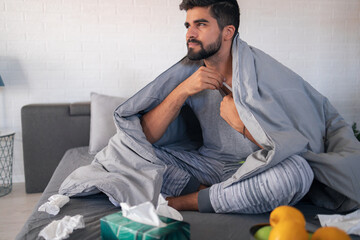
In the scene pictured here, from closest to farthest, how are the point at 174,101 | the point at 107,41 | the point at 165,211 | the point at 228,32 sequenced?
1. the point at 165,211
2. the point at 174,101
3. the point at 228,32
4. the point at 107,41

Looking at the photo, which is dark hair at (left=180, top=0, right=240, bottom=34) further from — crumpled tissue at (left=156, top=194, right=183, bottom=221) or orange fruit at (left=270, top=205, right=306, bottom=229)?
orange fruit at (left=270, top=205, right=306, bottom=229)

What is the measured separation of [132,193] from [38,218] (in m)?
0.35

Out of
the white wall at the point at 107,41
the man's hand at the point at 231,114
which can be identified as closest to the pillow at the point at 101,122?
the white wall at the point at 107,41

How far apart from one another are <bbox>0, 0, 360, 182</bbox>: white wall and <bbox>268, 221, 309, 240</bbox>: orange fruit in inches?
96.3

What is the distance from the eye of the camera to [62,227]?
1140 mm

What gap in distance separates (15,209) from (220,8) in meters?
1.88

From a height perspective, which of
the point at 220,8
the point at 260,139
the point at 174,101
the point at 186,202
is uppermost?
the point at 220,8

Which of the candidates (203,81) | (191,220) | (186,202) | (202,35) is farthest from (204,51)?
(191,220)

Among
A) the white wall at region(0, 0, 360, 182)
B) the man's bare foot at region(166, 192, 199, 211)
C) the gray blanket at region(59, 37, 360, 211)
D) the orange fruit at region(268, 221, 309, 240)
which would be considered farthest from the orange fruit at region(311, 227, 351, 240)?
the white wall at region(0, 0, 360, 182)

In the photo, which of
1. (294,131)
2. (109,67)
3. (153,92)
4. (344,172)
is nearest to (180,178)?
(153,92)

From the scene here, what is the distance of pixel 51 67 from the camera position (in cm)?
292

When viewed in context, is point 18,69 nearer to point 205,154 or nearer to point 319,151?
point 205,154

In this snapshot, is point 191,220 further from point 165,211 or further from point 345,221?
point 345,221

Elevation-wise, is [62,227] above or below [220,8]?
below
